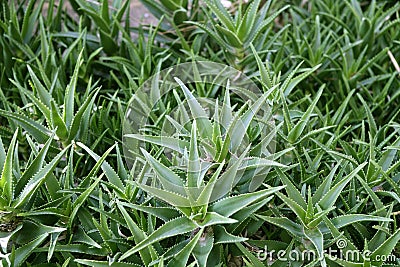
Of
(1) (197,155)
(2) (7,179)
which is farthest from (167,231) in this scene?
(2) (7,179)

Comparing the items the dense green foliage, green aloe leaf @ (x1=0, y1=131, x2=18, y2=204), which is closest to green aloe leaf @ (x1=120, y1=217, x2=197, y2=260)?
the dense green foliage

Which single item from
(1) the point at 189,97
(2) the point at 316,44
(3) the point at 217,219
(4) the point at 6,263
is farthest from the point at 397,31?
(4) the point at 6,263

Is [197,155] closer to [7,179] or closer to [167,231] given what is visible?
[167,231]

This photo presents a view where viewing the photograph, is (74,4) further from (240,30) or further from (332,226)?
(332,226)

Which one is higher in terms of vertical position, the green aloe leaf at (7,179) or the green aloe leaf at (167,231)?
the green aloe leaf at (7,179)

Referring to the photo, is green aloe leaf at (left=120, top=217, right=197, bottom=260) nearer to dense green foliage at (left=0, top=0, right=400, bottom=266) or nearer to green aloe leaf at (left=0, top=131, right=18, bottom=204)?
dense green foliage at (left=0, top=0, right=400, bottom=266)

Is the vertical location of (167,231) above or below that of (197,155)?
below

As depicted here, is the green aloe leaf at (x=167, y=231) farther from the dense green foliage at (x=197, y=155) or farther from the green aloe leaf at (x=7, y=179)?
the green aloe leaf at (x=7, y=179)

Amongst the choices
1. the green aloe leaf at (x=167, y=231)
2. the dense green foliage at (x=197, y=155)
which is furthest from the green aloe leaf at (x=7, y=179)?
the green aloe leaf at (x=167, y=231)
